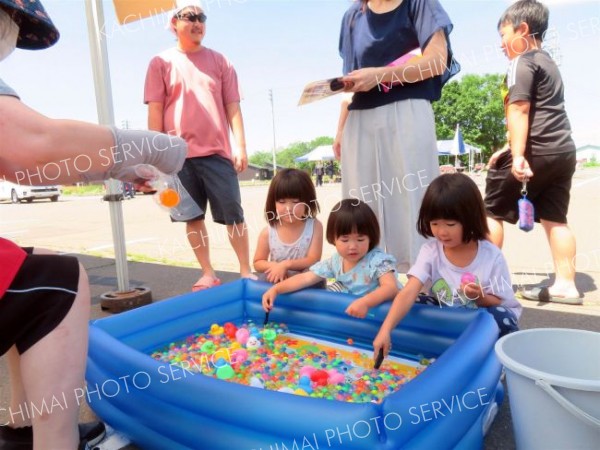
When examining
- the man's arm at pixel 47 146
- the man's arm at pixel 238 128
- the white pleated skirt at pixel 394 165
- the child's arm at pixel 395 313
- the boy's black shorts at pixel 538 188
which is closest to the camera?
the man's arm at pixel 47 146

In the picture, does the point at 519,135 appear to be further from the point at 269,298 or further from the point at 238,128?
the point at 238,128

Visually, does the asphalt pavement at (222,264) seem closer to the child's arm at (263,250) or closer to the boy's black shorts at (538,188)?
the boy's black shorts at (538,188)

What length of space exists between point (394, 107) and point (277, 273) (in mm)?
965

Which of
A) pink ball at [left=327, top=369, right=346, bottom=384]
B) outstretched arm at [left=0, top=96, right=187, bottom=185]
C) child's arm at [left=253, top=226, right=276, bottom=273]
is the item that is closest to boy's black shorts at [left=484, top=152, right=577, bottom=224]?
child's arm at [left=253, top=226, right=276, bottom=273]

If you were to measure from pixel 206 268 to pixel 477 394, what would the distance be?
193 centimetres

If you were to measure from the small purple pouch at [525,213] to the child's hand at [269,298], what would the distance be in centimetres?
132

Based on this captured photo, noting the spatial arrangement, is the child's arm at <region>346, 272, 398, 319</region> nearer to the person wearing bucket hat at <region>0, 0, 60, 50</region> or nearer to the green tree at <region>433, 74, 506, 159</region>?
the person wearing bucket hat at <region>0, 0, 60, 50</region>

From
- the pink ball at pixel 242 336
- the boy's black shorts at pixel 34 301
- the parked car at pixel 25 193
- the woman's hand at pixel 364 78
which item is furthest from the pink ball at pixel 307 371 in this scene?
the parked car at pixel 25 193

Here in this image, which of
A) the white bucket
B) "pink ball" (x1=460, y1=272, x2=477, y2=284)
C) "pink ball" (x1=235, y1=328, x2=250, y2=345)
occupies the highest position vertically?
"pink ball" (x1=460, y1=272, x2=477, y2=284)

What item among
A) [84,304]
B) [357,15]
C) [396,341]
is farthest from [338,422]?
[357,15]

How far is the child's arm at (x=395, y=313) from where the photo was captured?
5.07ft

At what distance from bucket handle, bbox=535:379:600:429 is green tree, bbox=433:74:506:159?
39.1m

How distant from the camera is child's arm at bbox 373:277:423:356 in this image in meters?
1.54

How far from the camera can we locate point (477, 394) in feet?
4.04
